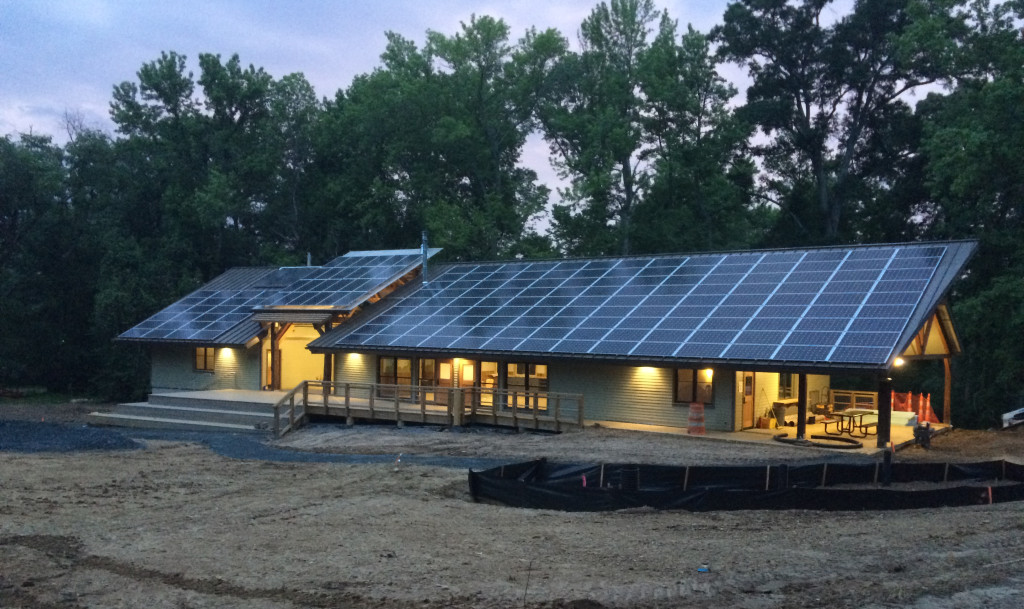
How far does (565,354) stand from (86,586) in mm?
14875

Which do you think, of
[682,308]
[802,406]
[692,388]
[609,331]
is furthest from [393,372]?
[802,406]

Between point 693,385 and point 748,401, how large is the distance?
59.8 inches

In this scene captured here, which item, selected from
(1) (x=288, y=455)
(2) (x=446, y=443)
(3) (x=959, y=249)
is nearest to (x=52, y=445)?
(1) (x=288, y=455)

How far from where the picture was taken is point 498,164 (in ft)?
157

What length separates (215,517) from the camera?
531 inches

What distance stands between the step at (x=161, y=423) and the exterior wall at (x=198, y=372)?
3958 millimetres

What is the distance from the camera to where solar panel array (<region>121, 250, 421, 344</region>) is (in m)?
30.9

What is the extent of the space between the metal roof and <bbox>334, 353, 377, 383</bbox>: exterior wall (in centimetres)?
112

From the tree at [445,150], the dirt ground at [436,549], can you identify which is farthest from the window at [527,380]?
the tree at [445,150]

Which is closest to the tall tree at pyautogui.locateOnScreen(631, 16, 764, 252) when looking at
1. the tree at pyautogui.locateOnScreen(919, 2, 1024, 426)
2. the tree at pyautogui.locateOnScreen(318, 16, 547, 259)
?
the tree at pyautogui.locateOnScreen(318, 16, 547, 259)

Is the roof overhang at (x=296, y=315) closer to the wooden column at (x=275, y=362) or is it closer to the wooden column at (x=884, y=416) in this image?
the wooden column at (x=275, y=362)

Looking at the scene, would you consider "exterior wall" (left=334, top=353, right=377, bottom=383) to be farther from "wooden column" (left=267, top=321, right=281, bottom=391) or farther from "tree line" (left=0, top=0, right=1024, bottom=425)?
"tree line" (left=0, top=0, right=1024, bottom=425)

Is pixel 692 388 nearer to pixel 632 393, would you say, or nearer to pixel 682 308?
pixel 632 393

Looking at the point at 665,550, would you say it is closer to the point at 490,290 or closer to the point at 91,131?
the point at 490,290
